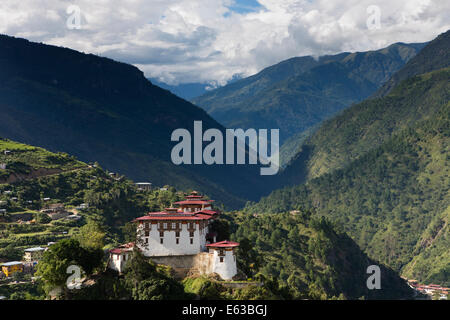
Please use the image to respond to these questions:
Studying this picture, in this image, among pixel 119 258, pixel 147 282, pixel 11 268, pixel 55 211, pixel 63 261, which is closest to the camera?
pixel 147 282

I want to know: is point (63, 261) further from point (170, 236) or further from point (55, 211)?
point (55, 211)

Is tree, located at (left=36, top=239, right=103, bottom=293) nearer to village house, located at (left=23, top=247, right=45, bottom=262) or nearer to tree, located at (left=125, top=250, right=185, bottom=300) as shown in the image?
tree, located at (left=125, top=250, right=185, bottom=300)

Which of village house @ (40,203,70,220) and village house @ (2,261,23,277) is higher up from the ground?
village house @ (40,203,70,220)

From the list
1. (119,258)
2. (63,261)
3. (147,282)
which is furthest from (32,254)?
(147,282)

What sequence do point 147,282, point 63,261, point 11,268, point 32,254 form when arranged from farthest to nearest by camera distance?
point 32,254 → point 11,268 → point 63,261 → point 147,282

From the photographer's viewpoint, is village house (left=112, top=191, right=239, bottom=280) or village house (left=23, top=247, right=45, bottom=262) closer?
village house (left=112, top=191, right=239, bottom=280)

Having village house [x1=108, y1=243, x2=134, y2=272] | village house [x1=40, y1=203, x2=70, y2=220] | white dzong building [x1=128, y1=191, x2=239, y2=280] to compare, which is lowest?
village house [x1=108, y1=243, x2=134, y2=272]

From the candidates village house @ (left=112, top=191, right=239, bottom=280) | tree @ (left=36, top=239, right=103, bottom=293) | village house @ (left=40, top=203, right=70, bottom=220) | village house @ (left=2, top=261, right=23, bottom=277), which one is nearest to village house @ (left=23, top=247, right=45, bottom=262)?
village house @ (left=2, top=261, right=23, bottom=277)

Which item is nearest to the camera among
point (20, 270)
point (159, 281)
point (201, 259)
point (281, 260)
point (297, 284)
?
point (159, 281)
